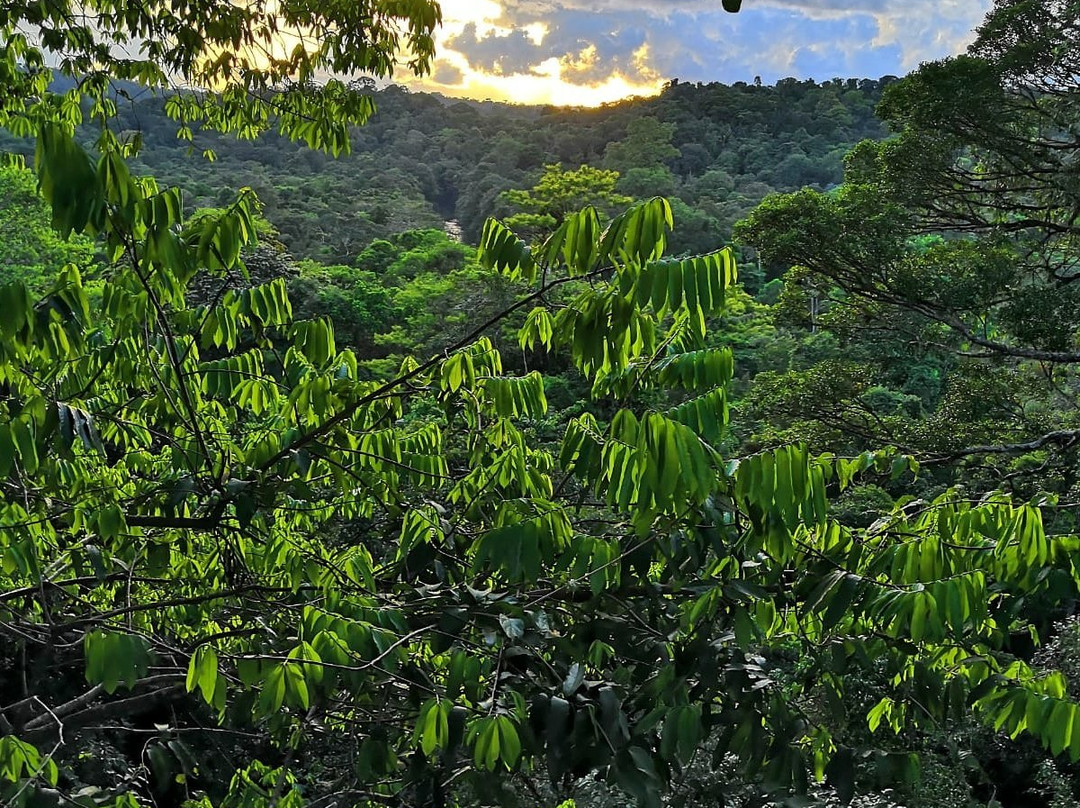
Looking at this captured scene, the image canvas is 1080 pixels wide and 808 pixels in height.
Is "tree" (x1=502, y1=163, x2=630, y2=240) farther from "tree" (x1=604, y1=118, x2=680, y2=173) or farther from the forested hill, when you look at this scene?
"tree" (x1=604, y1=118, x2=680, y2=173)

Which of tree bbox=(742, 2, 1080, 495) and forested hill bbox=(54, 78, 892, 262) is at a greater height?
forested hill bbox=(54, 78, 892, 262)

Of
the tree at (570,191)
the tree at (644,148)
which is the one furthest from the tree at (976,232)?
the tree at (644,148)

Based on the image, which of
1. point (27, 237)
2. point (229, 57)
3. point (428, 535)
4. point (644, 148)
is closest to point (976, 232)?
point (229, 57)

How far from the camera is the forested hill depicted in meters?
30.4

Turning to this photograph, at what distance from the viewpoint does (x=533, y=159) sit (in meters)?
42.1

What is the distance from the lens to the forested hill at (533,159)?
30359 millimetres

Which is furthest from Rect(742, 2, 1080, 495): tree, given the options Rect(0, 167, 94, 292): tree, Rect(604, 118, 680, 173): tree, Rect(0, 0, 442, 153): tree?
Rect(604, 118, 680, 173): tree

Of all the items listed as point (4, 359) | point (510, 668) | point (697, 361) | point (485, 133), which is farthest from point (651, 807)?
point (485, 133)

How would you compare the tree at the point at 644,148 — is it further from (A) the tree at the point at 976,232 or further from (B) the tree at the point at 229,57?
(B) the tree at the point at 229,57

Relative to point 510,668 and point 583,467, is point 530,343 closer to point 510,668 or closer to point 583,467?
point 583,467

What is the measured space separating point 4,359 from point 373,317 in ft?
71.4

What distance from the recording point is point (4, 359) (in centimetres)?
155

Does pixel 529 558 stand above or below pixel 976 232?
below

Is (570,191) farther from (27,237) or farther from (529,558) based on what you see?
(529,558)
